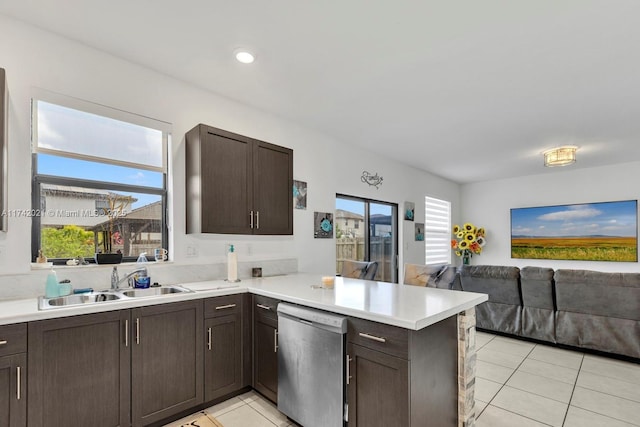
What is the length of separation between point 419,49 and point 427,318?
6.36 ft

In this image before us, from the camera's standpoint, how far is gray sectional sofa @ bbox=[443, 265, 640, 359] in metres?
3.20

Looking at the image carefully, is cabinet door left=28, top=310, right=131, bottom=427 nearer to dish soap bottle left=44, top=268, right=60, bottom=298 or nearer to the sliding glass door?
dish soap bottle left=44, top=268, right=60, bottom=298

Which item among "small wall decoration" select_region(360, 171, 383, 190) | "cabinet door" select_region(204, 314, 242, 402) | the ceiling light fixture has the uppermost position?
the ceiling light fixture

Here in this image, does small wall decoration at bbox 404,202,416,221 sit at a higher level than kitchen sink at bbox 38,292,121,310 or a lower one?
higher

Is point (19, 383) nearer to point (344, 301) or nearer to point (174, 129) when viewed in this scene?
point (344, 301)

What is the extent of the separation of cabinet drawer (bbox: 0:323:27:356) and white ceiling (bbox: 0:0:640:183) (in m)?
1.93

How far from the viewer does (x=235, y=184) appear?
2.91 m

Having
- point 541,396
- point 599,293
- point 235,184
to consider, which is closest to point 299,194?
point 235,184

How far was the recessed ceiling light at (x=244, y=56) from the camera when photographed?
2396mm

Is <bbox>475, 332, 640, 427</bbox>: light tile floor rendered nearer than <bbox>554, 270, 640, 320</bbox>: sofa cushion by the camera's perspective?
Yes

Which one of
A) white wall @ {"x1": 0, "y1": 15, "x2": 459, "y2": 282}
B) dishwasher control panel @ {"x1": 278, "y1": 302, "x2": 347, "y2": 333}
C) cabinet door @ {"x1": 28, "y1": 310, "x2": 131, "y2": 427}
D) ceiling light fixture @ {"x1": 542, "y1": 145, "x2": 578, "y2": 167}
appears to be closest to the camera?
cabinet door @ {"x1": 28, "y1": 310, "x2": 131, "y2": 427}

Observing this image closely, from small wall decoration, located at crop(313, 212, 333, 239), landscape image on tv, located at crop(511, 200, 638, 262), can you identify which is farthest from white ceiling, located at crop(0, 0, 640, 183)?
landscape image on tv, located at crop(511, 200, 638, 262)

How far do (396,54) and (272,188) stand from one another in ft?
5.42

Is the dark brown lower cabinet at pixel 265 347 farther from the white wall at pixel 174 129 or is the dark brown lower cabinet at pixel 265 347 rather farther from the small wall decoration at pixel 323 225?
the small wall decoration at pixel 323 225
